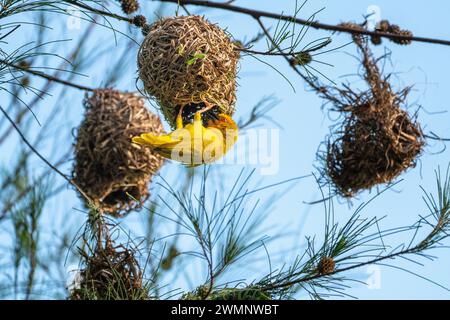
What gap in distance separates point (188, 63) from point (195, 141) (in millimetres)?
173

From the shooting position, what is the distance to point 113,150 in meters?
2.84

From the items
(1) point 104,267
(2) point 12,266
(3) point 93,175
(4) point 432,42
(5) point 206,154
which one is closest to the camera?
(5) point 206,154

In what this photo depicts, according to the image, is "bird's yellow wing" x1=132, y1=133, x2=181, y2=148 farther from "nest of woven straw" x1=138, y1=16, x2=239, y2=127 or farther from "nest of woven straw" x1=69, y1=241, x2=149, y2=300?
"nest of woven straw" x1=69, y1=241, x2=149, y2=300

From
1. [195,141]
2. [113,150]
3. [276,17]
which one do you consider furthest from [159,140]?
[113,150]

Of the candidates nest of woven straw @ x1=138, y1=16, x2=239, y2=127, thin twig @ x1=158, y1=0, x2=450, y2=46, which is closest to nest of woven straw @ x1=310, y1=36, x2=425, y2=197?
thin twig @ x1=158, y1=0, x2=450, y2=46

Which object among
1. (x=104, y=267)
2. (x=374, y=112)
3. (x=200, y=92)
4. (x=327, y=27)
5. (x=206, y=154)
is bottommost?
(x=104, y=267)

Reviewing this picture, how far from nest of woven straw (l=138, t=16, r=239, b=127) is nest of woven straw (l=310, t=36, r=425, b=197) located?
0.63 meters

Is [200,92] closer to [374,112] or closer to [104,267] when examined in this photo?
[104,267]

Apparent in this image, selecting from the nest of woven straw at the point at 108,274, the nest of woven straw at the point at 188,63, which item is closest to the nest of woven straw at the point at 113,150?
the nest of woven straw at the point at 108,274

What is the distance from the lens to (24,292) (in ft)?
8.25

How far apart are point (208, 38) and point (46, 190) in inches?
32.4

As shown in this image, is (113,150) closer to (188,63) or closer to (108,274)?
(108,274)
